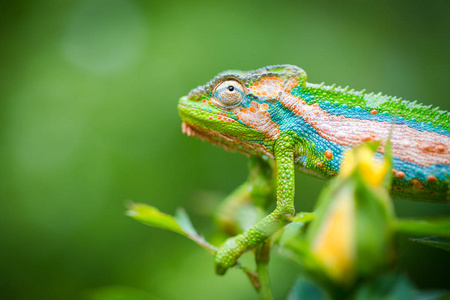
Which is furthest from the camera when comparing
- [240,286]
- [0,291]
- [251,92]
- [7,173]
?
[7,173]

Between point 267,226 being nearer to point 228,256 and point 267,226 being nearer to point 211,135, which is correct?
point 228,256

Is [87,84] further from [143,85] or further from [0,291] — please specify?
[0,291]

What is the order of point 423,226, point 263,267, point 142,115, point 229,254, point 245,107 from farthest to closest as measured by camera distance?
point 142,115, point 245,107, point 229,254, point 263,267, point 423,226

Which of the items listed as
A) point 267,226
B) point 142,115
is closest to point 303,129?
point 267,226

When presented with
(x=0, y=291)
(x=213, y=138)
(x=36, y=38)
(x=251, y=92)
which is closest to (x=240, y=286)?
(x=213, y=138)

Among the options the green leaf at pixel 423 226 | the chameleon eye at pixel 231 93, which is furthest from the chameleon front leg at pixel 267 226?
the green leaf at pixel 423 226

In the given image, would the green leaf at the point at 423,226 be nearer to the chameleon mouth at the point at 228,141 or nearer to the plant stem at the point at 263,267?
the plant stem at the point at 263,267
